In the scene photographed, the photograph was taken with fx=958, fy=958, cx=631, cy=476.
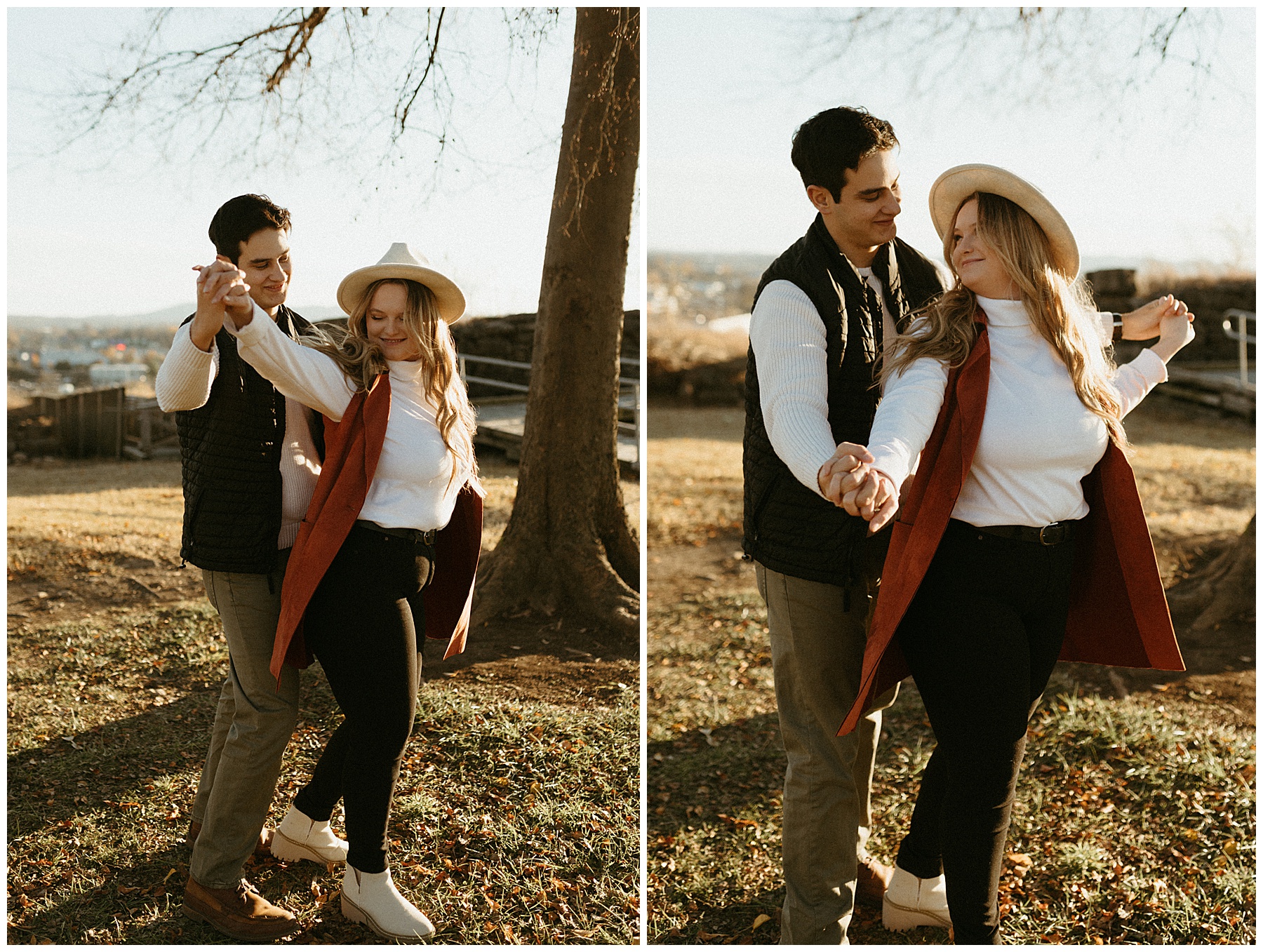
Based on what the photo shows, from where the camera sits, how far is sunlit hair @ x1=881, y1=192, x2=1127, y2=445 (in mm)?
2154

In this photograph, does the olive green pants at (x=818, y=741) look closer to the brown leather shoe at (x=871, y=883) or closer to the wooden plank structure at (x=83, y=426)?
the brown leather shoe at (x=871, y=883)

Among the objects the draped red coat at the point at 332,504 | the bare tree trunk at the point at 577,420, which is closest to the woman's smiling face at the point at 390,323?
the draped red coat at the point at 332,504

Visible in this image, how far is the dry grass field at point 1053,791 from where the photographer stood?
287 centimetres

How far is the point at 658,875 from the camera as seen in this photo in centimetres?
311

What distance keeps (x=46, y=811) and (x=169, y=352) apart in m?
1.95

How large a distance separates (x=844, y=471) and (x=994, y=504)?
46cm

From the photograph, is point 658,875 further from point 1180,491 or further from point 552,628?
point 1180,491

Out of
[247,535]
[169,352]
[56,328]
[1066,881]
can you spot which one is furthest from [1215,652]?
[56,328]

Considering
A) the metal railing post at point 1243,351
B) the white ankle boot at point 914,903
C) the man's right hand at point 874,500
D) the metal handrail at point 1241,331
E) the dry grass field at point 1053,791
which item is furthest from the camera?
the metal handrail at point 1241,331

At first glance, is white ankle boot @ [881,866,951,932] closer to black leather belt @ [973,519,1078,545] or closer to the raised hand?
black leather belt @ [973,519,1078,545]

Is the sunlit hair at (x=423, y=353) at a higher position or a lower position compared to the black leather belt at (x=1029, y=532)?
higher

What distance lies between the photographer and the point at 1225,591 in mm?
4738

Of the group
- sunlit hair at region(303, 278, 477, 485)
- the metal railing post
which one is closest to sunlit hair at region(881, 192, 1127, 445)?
sunlit hair at region(303, 278, 477, 485)

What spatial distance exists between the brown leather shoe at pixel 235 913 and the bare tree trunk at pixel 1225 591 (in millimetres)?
4291
